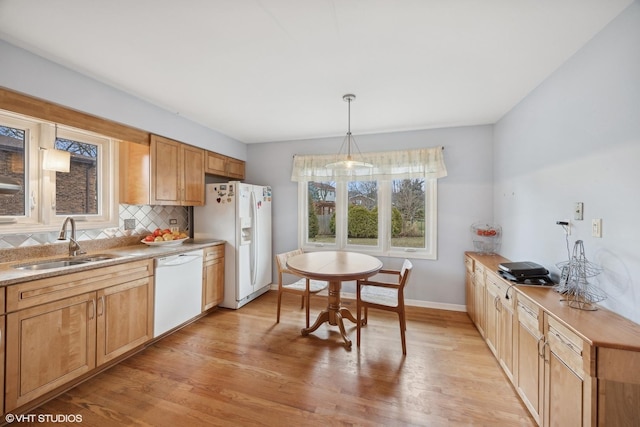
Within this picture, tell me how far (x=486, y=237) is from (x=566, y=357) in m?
2.12

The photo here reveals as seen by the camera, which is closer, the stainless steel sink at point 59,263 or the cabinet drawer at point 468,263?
the stainless steel sink at point 59,263

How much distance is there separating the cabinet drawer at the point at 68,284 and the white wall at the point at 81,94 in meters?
1.33

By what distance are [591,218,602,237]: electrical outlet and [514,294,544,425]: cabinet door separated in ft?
1.82

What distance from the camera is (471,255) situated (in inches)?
120

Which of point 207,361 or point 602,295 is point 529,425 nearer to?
point 602,295

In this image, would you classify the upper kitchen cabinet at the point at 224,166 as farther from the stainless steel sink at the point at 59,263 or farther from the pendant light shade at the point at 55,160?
the stainless steel sink at the point at 59,263

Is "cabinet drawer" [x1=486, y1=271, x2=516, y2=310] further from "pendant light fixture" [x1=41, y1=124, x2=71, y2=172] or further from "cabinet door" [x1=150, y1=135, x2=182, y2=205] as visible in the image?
"pendant light fixture" [x1=41, y1=124, x2=71, y2=172]

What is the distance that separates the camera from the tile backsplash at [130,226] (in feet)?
6.87

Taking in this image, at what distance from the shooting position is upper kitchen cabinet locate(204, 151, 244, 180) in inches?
142

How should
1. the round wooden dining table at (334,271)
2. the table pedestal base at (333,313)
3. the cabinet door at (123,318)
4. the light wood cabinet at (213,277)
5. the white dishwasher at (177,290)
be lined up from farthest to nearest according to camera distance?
1. the light wood cabinet at (213,277)
2. the table pedestal base at (333,313)
3. the white dishwasher at (177,290)
4. the round wooden dining table at (334,271)
5. the cabinet door at (123,318)

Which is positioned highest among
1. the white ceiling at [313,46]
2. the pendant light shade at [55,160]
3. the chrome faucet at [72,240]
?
the white ceiling at [313,46]

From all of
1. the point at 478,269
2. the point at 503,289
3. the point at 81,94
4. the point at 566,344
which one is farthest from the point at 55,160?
the point at 478,269

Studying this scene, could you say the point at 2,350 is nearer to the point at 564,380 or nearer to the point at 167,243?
the point at 167,243

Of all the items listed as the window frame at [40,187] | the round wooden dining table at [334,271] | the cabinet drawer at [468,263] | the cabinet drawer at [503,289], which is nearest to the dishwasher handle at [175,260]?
the window frame at [40,187]
